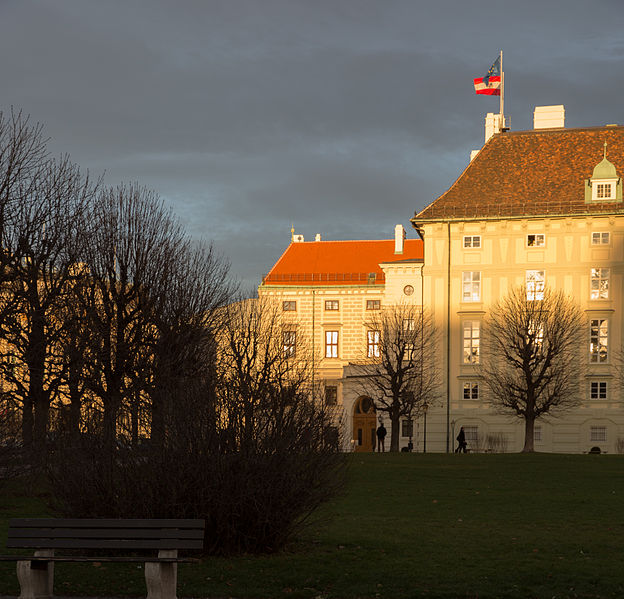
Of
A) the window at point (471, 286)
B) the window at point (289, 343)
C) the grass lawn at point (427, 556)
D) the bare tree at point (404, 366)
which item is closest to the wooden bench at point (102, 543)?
the grass lawn at point (427, 556)

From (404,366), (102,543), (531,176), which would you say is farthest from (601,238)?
(102,543)

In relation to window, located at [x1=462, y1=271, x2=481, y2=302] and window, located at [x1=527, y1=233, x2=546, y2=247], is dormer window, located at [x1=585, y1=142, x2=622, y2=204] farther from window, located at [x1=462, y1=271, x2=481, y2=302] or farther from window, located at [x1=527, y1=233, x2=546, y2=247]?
window, located at [x1=462, y1=271, x2=481, y2=302]

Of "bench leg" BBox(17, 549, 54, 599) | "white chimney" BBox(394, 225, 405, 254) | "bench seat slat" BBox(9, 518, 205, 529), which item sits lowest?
"bench leg" BBox(17, 549, 54, 599)

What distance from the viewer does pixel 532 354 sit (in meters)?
56.9

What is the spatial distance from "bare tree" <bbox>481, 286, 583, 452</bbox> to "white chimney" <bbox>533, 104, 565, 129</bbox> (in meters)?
14.5

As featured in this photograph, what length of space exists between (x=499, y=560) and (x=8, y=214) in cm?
2155

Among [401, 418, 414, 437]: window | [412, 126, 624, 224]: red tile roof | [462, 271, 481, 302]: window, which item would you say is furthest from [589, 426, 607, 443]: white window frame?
[412, 126, 624, 224]: red tile roof

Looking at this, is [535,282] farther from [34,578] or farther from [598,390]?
[34,578]

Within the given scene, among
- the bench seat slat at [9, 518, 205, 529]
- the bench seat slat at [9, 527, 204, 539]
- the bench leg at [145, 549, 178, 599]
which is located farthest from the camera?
the bench seat slat at [9, 518, 205, 529]

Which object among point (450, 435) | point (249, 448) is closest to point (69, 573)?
point (249, 448)

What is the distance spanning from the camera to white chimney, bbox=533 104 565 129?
71.4 m

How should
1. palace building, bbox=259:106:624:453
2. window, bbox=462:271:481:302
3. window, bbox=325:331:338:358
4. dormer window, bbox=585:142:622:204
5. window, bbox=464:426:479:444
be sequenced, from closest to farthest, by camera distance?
palace building, bbox=259:106:624:453 < dormer window, bbox=585:142:622:204 < window, bbox=464:426:479:444 < window, bbox=462:271:481:302 < window, bbox=325:331:338:358

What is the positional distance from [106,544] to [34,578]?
1.00 metres

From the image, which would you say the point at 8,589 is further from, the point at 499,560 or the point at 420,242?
the point at 420,242
